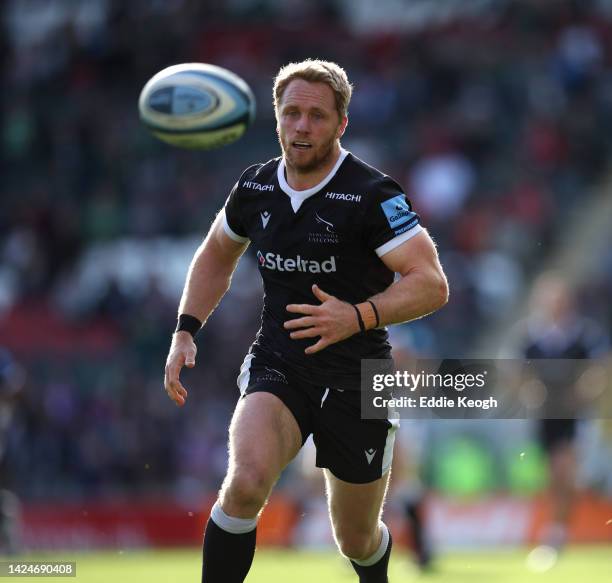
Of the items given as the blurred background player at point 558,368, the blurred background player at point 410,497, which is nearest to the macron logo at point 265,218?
the blurred background player at point 410,497

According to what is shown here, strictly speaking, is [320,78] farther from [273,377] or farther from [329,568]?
[329,568]

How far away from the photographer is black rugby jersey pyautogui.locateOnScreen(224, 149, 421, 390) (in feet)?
19.9

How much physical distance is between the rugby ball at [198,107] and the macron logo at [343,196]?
5.77ft

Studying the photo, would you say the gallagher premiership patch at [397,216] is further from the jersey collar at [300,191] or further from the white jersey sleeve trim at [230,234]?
the white jersey sleeve trim at [230,234]

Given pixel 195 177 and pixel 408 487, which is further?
pixel 195 177

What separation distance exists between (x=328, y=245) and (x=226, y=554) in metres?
1.39

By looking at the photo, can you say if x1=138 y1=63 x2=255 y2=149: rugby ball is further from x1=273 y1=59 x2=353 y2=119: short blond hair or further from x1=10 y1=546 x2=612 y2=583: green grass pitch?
x1=10 y1=546 x2=612 y2=583: green grass pitch

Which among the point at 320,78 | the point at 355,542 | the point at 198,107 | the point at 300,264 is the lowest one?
the point at 355,542

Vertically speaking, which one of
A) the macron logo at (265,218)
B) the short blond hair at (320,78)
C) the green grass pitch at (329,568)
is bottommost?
the green grass pitch at (329,568)

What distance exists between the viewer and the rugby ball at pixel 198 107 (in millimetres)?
7746

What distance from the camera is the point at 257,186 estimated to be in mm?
6371

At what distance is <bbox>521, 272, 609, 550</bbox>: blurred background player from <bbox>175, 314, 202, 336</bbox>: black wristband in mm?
5993

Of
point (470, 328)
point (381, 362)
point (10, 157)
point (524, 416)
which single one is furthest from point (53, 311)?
point (381, 362)

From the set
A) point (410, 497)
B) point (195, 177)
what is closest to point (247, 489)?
point (410, 497)
